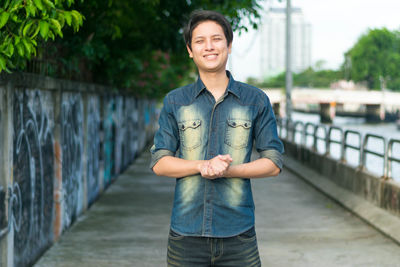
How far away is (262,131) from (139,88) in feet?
49.2

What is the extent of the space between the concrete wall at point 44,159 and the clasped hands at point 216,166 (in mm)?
3224

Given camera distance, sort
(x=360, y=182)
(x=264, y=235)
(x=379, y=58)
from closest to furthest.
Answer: (x=264, y=235)
(x=360, y=182)
(x=379, y=58)

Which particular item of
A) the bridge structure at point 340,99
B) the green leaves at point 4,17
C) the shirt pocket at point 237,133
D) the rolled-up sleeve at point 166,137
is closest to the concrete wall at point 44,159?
the green leaves at point 4,17

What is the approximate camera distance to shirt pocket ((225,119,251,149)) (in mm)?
2846

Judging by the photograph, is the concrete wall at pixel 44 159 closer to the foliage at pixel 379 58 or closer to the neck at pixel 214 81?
the neck at pixel 214 81

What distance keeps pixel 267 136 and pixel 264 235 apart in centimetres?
548

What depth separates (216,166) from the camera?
2.55 meters

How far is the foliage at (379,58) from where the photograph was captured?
123 metres

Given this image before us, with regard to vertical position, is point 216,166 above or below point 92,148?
above

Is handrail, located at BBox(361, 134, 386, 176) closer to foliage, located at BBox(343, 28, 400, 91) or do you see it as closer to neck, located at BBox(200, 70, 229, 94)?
neck, located at BBox(200, 70, 229, 94)

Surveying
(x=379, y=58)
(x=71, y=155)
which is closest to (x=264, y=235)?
(x=71, y=155)

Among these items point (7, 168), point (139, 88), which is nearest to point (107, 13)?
point (7, 168)

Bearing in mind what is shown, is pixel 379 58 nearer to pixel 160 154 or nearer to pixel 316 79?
pixel 316 79

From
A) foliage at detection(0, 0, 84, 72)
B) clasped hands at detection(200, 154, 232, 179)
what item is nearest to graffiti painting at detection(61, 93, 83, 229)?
foliage at detection(0, 0, 84, 72)
